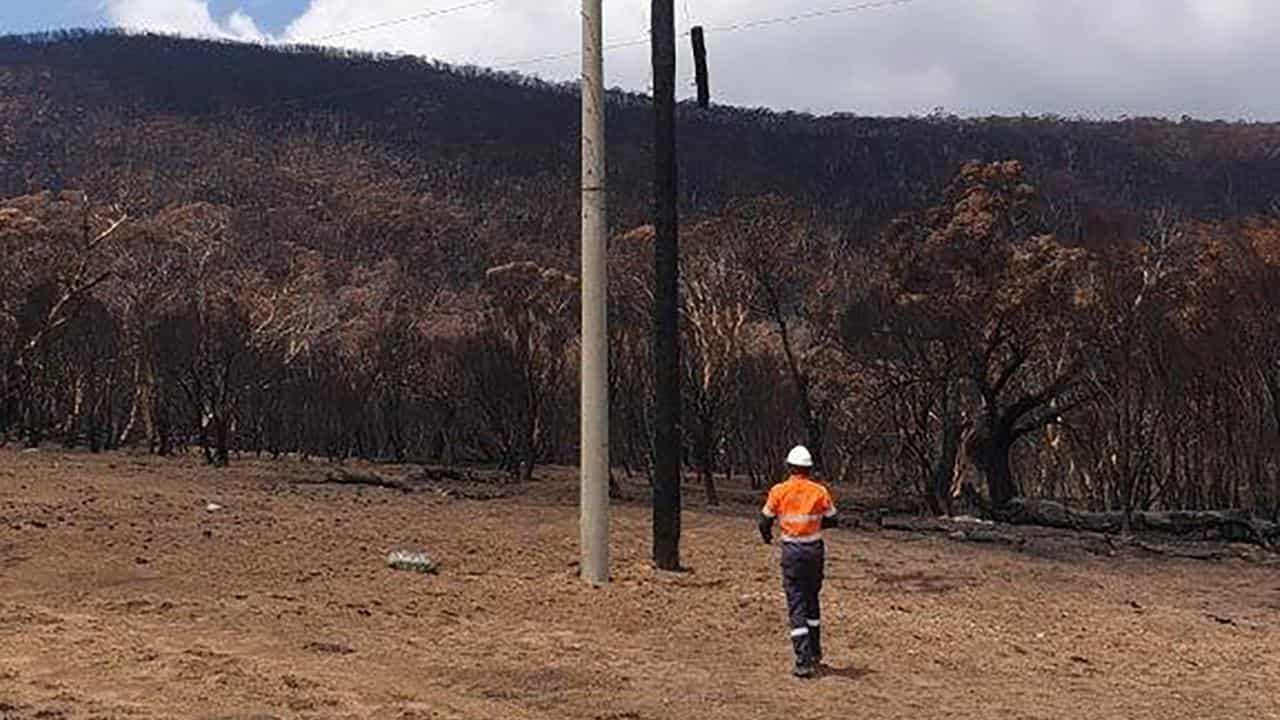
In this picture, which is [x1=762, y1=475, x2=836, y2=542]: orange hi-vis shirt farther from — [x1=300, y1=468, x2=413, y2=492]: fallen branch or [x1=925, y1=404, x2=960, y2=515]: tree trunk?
[x1=925, y1=404, x2=960, y2=515]: tree trunk

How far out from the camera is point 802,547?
869 cm

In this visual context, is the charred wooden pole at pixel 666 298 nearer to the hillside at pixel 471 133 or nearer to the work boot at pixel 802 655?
the work boot at pixel 802 655

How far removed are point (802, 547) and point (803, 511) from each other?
23 centimetres

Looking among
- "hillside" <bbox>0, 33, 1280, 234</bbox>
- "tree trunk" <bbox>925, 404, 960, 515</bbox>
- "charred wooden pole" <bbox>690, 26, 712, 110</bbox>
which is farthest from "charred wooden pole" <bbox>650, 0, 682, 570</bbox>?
"hillside" <bbox>0, 33, 1280, 234</bbox>

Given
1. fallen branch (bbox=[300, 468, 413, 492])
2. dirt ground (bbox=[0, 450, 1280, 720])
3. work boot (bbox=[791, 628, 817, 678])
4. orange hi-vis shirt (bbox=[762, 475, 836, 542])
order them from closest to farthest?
dirt ground (bbox=[0, 450, 1280, 720])
work boot (bbox=[791, 628, 817, 678])
orange hi-vis shirt (bbox=[762, 475, 836, 542])
fallen branch (bbox=[300, 468, 413, 492])

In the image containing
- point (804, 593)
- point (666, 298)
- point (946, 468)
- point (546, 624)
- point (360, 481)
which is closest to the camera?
point (804, 593)

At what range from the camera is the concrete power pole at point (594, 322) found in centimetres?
1170

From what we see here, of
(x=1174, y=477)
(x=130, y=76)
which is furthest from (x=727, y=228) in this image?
(x=130, y=76)

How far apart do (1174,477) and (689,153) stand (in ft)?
319

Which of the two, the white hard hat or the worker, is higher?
the white hard hat

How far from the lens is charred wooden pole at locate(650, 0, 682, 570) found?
1281 cm

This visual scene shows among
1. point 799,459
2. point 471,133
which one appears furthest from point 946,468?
point 471,133

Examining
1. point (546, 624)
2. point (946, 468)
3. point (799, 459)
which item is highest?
point (799, 459)

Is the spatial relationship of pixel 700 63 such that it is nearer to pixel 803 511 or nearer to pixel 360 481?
pixel 803 511
